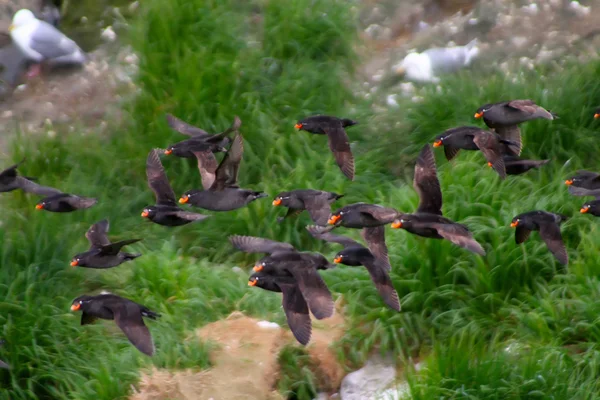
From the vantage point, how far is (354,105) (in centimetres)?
691

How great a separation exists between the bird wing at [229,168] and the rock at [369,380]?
1.08 m

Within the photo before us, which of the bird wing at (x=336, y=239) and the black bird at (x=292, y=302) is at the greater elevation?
the bird wing at (x=336, y=239)

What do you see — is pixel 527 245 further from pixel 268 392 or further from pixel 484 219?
pixel 268 392

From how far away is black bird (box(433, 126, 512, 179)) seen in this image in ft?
16.0

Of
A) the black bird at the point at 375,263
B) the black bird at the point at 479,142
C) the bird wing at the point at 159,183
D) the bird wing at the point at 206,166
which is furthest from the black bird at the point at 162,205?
the black bird at the point at 479,142

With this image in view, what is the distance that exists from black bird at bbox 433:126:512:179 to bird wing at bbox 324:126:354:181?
1.50ft

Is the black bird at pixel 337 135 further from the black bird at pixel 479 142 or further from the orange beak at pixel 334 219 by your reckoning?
the orange beak at pixel 334 219

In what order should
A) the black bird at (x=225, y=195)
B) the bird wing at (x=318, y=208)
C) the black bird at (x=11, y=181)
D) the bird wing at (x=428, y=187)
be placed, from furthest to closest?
the black bird at (x=11, y=181), the black bird at (x=225, y=195), the bird wing at (x=318, y=208), the bird wing at (x=428, y=187)

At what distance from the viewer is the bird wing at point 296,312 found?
14.4 ft

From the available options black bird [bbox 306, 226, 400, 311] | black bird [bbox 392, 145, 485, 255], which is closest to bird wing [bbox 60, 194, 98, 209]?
black bird [bbox 306, 226, 400, 311]

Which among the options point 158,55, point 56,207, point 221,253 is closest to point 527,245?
point 221,253

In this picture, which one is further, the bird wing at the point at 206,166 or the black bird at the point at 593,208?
the bird wing at the point at 206,166

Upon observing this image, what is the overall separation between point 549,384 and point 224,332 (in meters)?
1.59

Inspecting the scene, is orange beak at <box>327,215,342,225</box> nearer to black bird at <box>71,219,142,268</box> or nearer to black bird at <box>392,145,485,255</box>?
black bird at <box>392,145,485,255</box>
